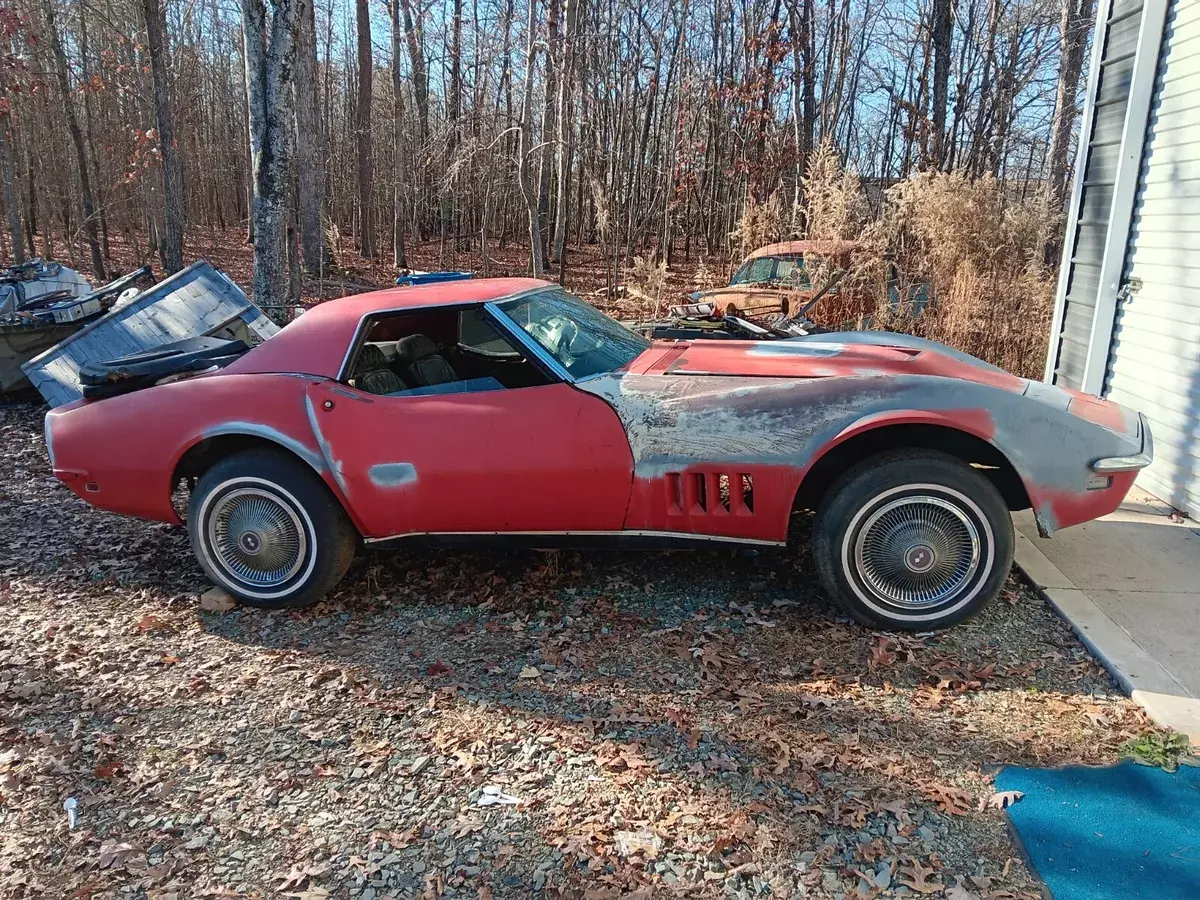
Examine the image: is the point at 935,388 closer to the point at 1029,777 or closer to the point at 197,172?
the point at 1029,777

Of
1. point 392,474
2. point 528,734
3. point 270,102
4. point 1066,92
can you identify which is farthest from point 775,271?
point 1066,92

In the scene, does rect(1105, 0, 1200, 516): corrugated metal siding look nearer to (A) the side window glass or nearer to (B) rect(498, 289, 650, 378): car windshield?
(B) rect(498, 289, 650, 378): car windshield

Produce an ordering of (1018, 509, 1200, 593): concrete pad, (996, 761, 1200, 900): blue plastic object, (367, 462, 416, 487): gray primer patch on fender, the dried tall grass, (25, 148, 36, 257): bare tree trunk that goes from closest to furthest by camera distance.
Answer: (996, 761, 1200, 900): blue plastic object < (367, 462, 416, 487): gray primer patch on fender < (1018, 509, 1200, 593): concrete pad < the dried tall grass < (25, 148, 36, 257): bare tree trunk

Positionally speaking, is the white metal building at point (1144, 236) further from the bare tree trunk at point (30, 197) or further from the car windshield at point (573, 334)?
the bare tree trunk at point (30, 197)

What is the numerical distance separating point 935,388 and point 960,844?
1.76m

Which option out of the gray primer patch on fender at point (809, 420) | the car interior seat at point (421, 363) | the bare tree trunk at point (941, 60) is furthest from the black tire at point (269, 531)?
the bare tree trunk at point (941, 60)

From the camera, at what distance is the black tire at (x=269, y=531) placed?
3.80 m

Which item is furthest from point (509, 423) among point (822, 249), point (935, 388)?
point (822, 249)

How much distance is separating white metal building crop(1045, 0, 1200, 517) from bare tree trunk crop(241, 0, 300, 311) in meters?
7.17

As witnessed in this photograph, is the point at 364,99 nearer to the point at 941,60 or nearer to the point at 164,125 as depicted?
the point at 164,125

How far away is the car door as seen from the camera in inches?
140

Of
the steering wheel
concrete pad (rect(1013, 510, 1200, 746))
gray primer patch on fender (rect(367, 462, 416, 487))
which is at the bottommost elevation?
concrete pad (rect(1013, 510, 1200, 746))

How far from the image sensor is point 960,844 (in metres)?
2.37

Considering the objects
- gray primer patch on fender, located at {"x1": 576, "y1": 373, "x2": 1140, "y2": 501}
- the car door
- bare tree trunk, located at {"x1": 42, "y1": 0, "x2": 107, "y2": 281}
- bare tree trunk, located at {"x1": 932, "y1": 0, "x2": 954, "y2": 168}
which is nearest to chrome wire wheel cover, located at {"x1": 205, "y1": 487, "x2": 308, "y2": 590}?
the car door
